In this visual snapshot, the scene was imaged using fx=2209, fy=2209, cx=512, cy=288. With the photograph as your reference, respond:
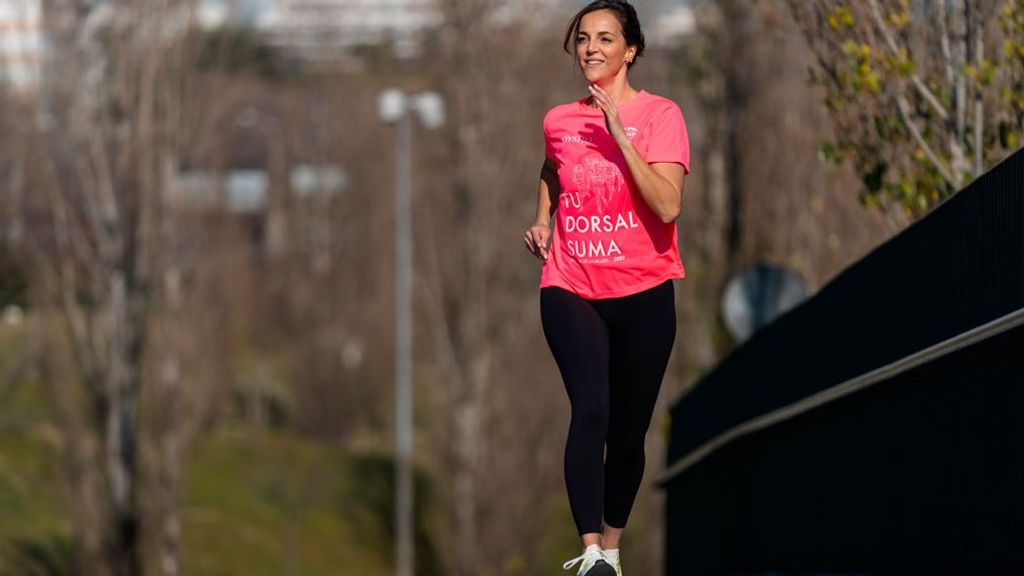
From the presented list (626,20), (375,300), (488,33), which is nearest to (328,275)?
(375,300)

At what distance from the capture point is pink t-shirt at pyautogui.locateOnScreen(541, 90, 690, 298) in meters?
6.51

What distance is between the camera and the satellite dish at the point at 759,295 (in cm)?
1722

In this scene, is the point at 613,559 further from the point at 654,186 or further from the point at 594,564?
the point at 654,186

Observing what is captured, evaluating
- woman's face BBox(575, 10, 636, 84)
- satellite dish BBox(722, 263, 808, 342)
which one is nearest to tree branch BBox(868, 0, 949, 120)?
woman's face BBox(575, 10, 636, 84)

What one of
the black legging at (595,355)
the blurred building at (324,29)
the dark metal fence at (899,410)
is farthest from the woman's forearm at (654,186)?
the blurred building at (324,29)

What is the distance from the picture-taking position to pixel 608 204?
6.52 m

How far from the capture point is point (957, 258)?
7824 millimetres

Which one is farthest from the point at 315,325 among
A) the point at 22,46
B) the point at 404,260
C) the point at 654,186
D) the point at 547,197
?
the point at 654,186

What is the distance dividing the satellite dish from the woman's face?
10.2m

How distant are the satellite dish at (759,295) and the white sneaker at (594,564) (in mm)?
10197

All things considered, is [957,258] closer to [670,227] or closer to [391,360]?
[670,227]

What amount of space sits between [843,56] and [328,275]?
51.1 meters

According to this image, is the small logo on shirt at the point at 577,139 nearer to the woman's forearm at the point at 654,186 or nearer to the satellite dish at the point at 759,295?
the woman's forearm at the point at 654,186

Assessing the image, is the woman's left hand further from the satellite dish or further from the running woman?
the satellite dish
